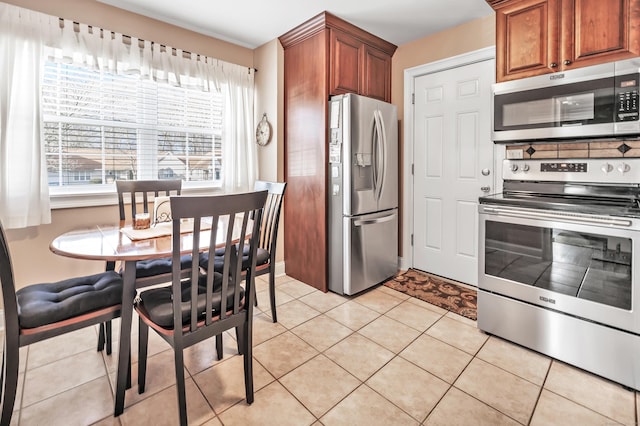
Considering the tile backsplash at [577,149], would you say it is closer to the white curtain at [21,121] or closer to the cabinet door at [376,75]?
the cabinet door at [376,75]

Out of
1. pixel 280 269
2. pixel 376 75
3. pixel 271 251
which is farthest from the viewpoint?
pixel 280 269

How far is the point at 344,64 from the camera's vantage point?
10.2ft

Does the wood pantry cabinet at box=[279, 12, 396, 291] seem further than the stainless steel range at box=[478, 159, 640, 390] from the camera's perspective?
Yes

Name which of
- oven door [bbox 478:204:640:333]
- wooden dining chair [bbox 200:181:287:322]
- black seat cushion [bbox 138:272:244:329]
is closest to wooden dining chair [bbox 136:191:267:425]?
black seat cushion [bbox 138:272:244:329]

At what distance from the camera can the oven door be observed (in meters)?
1.73

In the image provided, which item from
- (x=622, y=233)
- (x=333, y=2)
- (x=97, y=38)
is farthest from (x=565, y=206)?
(x=97, y=38)

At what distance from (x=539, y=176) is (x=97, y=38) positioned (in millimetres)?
3532

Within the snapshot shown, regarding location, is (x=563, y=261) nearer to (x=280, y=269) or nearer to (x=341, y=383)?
(x=341, y=383)

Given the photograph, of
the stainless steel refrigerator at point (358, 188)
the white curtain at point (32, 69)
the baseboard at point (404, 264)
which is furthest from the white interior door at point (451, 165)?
the white curtain at point (32, 69)

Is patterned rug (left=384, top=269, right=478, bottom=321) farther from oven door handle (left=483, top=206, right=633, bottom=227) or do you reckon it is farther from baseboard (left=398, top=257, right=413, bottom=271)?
oven door handle (left=483, top=206, right=633, bottom=227)

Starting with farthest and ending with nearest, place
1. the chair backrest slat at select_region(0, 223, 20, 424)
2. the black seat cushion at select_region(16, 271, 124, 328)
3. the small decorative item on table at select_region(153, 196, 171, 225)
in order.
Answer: the small decorative item on table at select_region(153, 196, 171, 225)
the black seat cushion at select_region(16, 271, 124, 328)
the chair backrest slat at select_region(0, 223, 20, 424)

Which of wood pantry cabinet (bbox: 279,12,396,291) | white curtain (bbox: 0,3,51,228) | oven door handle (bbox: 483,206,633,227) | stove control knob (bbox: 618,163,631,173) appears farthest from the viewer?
wood pantry cabinet (bbox: 279,12,396,291)

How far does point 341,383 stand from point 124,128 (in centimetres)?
272

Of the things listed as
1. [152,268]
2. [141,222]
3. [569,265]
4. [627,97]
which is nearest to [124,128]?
[141,222]
